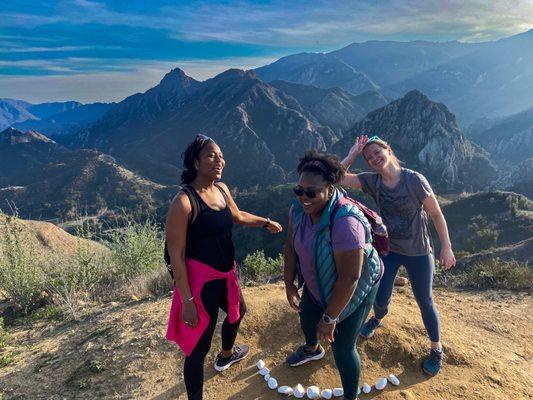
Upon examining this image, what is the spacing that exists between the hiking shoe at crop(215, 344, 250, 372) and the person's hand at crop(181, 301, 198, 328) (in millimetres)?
1022

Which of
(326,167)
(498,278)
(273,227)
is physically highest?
(326,167)

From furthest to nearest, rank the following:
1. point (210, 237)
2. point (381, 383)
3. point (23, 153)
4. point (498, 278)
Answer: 1. point (23, 153)
2. point (498, 278)
3. point (381, 383)
4. point (210, 237)

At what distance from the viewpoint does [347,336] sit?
2629 millimetres

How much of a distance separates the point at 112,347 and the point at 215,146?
2.49m

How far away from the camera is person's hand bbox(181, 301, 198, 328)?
2.73m

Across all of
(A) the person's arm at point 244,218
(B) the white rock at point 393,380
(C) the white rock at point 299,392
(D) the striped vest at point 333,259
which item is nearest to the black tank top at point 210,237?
(A) the person's arm at point 244,218

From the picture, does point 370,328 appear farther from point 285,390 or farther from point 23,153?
point 23,153

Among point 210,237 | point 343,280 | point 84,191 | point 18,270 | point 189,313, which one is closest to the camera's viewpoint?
point 343,280

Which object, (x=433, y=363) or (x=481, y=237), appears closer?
(x=433, y=363)

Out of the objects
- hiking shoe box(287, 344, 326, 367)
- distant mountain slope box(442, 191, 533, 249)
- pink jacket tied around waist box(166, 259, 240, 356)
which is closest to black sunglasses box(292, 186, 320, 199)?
pink jacket tied around waist box(166, 259, 240, 356)

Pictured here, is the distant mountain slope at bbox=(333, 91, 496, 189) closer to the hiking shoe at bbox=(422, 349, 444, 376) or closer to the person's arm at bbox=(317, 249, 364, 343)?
the hiking shoe at bbox=(422, 349, 444, 376)

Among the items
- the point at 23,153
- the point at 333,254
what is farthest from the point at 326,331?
the point at 23,153

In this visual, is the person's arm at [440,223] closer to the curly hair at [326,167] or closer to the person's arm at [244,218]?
the curly hair at [326,167]

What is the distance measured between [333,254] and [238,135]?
139264 mm
